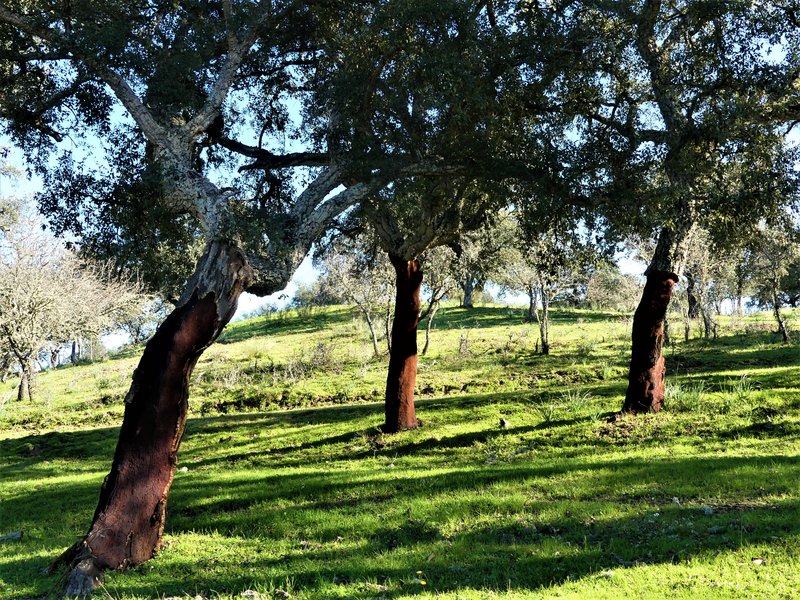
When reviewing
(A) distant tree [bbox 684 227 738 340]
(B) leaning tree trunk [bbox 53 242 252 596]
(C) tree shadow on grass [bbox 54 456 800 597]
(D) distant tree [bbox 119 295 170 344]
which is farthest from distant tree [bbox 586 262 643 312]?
(B) leaning tree trunk [bbox 53 242 252 596]

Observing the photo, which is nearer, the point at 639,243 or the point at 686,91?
the point at 686,91

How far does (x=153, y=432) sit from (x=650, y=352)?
1146 centimetres

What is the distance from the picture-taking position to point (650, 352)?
14609mm

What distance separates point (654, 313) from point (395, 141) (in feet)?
24.9

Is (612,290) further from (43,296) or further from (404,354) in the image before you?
(43,296)

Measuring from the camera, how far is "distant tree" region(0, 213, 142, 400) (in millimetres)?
26297

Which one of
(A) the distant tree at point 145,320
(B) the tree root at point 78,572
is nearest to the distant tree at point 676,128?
(B) the tree root at point 78,572

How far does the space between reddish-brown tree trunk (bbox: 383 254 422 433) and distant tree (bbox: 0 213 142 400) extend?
15.8m

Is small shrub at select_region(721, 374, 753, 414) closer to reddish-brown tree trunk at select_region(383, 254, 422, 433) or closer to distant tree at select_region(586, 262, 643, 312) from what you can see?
reddish-brown tree trunk at select_region(383, 254, 422, 433)

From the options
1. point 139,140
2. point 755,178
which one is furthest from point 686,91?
point 139,140

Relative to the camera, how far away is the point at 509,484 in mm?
10141

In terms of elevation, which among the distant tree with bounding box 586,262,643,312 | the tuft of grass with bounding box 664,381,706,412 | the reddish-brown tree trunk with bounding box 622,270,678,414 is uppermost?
the distant tree with bounding box 586,262,643,312

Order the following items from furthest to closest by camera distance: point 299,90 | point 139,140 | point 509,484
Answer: point 299,90
point 139,140
point 509,484

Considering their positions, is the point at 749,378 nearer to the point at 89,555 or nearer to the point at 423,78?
the point at 423,78
